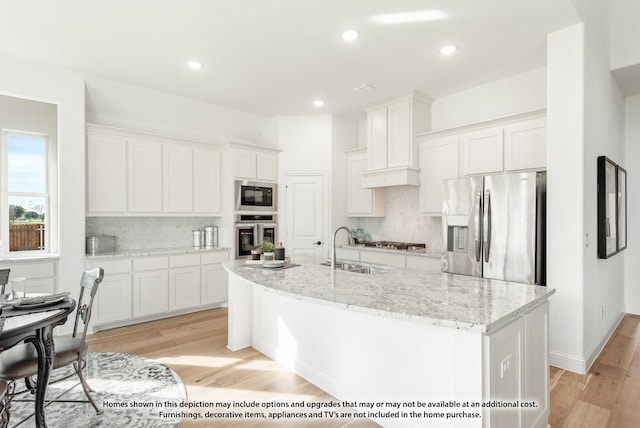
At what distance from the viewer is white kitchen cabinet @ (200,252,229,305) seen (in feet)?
15.4

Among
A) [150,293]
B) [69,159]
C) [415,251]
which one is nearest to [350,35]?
[415,251]

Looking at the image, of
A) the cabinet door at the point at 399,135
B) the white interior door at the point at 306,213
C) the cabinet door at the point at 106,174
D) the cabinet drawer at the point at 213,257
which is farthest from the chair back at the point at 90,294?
the cabinet door at the point at 399,135

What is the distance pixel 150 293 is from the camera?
425 cm

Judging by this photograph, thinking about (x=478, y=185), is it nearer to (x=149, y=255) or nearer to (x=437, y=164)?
(x=437, y=164)

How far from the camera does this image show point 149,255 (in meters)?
4.23

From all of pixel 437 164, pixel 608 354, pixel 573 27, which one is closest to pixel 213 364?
pixel 437 164

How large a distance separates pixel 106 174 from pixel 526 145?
4879 millimetres

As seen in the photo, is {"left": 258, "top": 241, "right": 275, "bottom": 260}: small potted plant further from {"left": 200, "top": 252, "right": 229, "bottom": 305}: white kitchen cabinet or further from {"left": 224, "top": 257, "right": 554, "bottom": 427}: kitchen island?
{"left": 200, "top": 252, "right": 229, "bottom": 305}: white kitchen cabinet

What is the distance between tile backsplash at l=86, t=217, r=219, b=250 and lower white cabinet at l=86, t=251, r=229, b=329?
58 cm

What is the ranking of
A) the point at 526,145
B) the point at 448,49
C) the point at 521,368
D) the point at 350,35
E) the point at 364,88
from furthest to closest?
the point at 364,88, the point at 526,145, the point at 448,49, the point at 350,35, the point at 521,368

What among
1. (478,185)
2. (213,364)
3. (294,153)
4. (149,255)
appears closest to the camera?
(213,364)

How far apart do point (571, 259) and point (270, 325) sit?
2707 mm

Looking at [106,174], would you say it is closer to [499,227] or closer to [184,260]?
[184,260]

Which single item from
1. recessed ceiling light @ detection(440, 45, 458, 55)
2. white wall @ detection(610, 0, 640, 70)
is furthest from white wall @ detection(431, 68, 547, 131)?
recessed ceiling light @ detection(440, 45, 458, 55)
